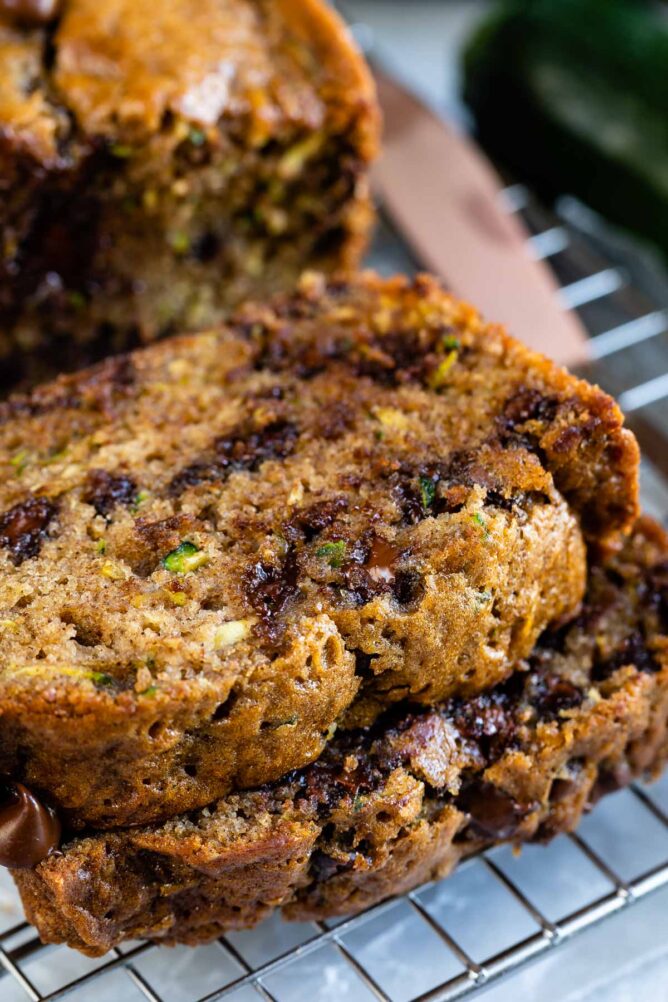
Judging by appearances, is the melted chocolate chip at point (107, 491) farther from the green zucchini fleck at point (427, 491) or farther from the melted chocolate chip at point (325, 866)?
the melted chocolate chip at point (325, 866)

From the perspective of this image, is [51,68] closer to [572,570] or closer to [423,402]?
[423,402]

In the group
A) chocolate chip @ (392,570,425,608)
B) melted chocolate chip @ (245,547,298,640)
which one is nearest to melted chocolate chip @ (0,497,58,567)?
melted chocolate chip @ (245,547,298,640)

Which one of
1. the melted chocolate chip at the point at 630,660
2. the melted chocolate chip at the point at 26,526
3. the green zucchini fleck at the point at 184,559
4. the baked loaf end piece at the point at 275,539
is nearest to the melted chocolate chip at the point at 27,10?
the baked loaf end piece at the point at 275,539

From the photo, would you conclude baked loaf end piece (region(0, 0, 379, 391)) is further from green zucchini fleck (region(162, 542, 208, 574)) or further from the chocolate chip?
the chocolate chip

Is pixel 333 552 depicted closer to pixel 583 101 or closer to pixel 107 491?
pixel 107 491

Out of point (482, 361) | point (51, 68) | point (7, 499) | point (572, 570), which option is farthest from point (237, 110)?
point (572, 570)

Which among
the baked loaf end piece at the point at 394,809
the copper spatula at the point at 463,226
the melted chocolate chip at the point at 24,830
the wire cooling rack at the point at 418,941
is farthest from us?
the copper spatula at the point at 463,226
